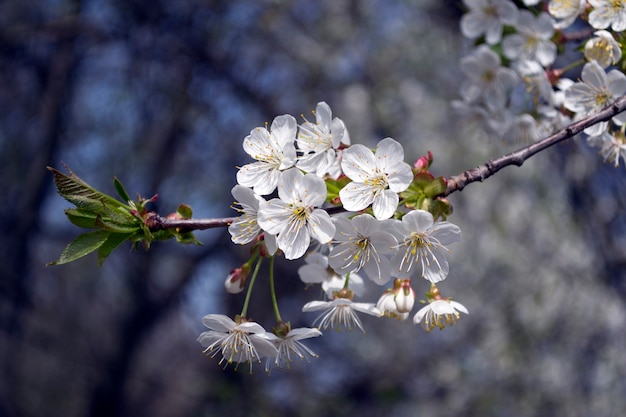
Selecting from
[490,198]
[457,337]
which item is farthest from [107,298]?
[490,198]

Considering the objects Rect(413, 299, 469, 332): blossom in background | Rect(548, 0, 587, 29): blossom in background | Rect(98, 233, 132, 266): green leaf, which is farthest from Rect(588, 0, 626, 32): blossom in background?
Rect(98, 233, 132, 266): green leaf

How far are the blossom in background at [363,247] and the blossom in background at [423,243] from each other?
0.02 m

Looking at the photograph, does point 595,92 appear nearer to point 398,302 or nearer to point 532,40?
point 532,40

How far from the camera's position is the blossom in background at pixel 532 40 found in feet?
4.71

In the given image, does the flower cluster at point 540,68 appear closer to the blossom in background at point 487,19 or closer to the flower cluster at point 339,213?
the blossom in background at point 487,19

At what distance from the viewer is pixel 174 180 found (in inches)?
147

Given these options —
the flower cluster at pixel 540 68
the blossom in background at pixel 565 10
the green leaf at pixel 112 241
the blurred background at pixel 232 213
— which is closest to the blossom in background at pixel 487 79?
the flower cluster at pixel 540 68

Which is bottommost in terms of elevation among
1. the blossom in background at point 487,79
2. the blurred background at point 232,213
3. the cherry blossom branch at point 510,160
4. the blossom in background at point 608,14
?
the blurred background at point 232,213

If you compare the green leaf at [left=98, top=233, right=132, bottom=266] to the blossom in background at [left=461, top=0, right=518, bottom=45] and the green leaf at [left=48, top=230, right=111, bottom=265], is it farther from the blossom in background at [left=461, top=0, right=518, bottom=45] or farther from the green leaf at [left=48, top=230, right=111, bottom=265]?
the blossom in background at [left=461, top=0, right=518, bottom=45]

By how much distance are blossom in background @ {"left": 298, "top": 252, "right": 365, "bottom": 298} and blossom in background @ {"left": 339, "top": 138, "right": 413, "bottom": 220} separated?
0.94 ft

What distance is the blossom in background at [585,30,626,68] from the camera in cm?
112

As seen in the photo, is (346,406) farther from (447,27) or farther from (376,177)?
(376,177)

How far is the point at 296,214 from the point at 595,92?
70 centimetres

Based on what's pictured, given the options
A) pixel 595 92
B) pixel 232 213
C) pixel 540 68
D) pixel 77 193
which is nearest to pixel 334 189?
pixel 77 193
